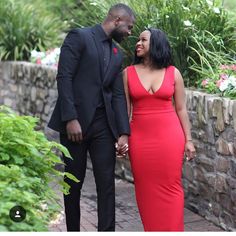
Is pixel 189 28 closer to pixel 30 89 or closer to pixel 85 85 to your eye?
pixel 85 85

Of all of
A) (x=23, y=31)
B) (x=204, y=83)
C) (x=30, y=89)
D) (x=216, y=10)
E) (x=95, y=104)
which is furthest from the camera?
(x=23, y=31)

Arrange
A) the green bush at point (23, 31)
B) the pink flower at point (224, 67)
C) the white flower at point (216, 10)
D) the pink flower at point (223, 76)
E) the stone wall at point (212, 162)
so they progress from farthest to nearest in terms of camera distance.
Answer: the green bush at point (23, 31) → the white flower at point (216, 10) → the pink flower at point (224, 67) → the pink flower at point (223, 76) → the stone wall at point (212, 162)

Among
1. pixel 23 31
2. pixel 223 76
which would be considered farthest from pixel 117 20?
pixel 23 31

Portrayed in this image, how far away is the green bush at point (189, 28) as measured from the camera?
6762 mm

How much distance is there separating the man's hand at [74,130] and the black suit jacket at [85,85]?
4 cm

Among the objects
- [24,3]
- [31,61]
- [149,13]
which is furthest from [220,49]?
[24,3]

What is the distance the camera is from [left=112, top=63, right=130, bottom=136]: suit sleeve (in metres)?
4.50

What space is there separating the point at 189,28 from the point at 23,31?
194 inches

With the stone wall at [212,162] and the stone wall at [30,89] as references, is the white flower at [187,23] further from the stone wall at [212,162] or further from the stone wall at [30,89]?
the stone wall at [30,89]

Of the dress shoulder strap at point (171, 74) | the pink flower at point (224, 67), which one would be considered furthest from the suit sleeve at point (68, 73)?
the pink flower at point (224, 67)

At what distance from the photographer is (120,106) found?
453 cm

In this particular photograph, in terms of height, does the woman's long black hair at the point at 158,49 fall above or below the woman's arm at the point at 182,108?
above

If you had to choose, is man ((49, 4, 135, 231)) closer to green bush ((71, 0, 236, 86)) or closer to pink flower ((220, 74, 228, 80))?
pink flower ((220, 74, 228, 80))
